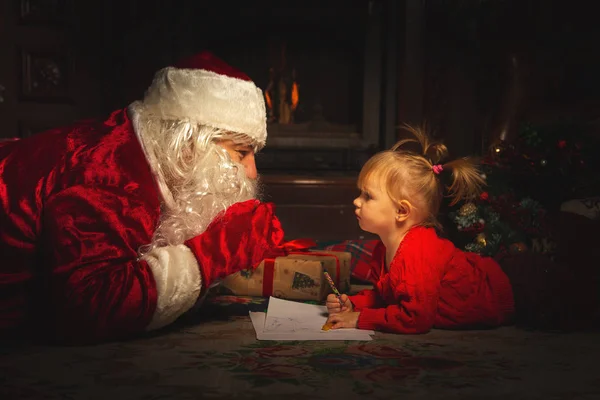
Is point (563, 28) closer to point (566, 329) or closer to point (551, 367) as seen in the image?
point (566, 329)

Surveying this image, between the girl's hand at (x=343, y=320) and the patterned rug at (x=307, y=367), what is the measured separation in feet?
0.24

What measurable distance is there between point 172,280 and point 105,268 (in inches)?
5.9

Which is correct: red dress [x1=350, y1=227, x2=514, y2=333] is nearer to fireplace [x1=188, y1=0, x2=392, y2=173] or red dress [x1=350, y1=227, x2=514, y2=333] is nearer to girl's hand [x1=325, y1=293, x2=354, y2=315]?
girl's hand [x1=325, y1=293, x2=354, y2=315]

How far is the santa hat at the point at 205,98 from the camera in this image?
5.46ft

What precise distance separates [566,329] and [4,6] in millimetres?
3166

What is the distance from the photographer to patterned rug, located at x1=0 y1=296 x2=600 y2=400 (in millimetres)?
1252

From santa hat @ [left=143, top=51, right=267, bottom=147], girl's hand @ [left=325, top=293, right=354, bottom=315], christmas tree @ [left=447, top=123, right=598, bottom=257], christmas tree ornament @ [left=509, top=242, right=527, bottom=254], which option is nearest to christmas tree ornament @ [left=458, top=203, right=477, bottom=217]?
christmas tree @ [left=447, top=123, right=598, bottom=257]

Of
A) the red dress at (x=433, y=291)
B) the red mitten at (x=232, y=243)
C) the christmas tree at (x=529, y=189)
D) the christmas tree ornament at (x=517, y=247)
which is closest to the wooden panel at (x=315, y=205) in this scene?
the christmas tree at (x=529, y=189)

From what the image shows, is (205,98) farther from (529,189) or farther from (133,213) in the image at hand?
(529,189)

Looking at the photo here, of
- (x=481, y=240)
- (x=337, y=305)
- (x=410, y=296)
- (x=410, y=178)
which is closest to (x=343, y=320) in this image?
(x=337, y=305)

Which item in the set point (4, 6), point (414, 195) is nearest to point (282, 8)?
point (4, 6)

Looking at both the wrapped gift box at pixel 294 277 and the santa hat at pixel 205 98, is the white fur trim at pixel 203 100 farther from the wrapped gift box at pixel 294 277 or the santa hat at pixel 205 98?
the wrapped gift box at pixel 294 277

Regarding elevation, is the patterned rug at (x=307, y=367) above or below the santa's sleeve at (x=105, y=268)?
below

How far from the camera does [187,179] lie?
1.63m
